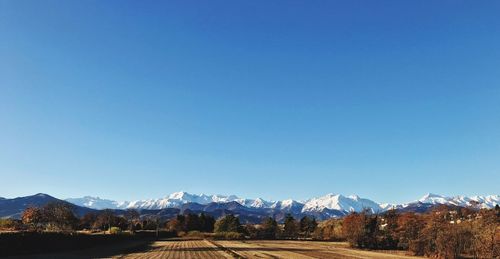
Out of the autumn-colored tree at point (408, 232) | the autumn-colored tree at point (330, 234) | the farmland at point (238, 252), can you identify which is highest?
the autumn-colored tree at point (408, 232)

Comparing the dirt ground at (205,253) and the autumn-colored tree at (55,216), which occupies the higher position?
the autumn-colored tree at (55,216)

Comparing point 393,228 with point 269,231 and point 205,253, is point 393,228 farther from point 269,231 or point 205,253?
point 205,253

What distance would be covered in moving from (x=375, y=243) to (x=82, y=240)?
69115 millimetres

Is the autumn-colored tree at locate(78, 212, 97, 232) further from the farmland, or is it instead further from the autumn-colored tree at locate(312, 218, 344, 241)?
the farmland

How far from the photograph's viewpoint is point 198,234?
166250 millimetres

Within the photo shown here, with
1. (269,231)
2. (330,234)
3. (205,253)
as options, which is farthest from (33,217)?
Answer: (330,234)

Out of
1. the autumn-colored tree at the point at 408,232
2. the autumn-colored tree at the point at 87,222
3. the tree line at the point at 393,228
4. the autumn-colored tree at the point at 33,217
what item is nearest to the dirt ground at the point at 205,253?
the tree line at the point at 393,228

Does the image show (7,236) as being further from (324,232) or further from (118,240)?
(324,232)

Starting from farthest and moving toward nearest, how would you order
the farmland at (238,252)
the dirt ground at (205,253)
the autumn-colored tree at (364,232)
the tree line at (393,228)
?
the autumn-colored tree at (364,232) < the tree line at (393,228) < the farmland at (238,252) < the dirt ground at (205,253)

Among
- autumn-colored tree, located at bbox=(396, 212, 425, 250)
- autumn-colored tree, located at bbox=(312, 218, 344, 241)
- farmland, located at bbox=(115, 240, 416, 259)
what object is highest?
autumn-colored tree, located at bbox=(396, 212, 425, 250)

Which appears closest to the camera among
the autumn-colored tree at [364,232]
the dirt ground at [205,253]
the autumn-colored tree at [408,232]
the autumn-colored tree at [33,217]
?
the dirt ground at [205,253]

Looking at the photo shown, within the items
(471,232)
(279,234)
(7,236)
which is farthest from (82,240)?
(279,234)

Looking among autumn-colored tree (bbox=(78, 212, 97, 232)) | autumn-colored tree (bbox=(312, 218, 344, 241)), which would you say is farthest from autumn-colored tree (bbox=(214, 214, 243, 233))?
autumn-colored tree (bbox=(78, 212, 97, 232))

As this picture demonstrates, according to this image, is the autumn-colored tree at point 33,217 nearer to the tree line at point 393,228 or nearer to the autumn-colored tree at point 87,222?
the tree line at point 393,228
